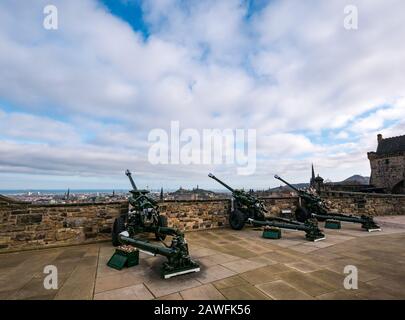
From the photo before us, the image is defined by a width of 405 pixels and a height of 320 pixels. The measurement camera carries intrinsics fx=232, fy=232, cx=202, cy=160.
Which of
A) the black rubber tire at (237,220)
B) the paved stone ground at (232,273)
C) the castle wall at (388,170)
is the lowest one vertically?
the paved stone ground at (232,273)

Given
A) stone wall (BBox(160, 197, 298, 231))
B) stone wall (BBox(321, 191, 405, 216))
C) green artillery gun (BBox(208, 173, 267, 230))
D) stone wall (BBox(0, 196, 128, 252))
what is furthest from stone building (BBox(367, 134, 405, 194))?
stone wall (BBox(0, 196, 128, 252))

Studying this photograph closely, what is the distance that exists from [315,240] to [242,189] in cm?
334

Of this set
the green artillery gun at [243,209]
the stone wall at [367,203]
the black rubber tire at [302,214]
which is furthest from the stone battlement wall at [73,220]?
the stone wall at [367,203]

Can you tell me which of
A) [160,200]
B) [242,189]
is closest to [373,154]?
[242,189]

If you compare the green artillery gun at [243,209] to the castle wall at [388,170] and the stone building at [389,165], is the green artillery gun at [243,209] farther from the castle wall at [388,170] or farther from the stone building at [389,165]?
the castle wall at [388,170]

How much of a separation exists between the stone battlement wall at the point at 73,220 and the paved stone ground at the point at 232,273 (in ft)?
1.50

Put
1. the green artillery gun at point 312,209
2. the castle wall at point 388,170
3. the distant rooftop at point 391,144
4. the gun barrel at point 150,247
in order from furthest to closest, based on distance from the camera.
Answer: the distant rooftop at point 391,144 < the castle wall at point 388,170 < the green artillery gun at point 312,209 < the gun barrel at point 150,247

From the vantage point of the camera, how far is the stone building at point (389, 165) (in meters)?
28.3

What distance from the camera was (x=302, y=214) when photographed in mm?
10219

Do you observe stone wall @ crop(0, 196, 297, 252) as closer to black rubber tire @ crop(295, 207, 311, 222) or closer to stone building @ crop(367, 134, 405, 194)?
black rubber tire @ crop(295, 207, 311, 222)

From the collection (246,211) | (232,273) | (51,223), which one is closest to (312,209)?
(246,211)

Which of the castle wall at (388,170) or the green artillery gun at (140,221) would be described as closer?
the green artillery gun at (140,221)

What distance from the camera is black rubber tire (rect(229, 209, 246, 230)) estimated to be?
8.71 meters
